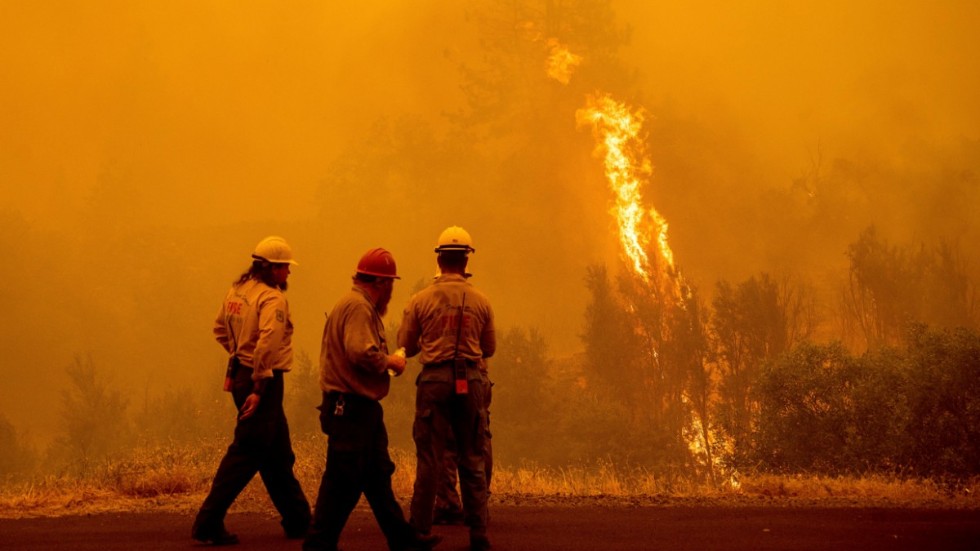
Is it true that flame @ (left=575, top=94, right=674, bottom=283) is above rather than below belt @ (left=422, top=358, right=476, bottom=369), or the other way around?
above

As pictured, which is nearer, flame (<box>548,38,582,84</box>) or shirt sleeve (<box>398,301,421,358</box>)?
shirt sleeve (<box>398,301,421,358</box>)

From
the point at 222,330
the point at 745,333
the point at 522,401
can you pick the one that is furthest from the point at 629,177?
the point at 222,330

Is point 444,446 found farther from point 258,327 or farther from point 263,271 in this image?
point 263,271

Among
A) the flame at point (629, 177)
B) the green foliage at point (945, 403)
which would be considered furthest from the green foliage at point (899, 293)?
the green foliage at point (945, 403)

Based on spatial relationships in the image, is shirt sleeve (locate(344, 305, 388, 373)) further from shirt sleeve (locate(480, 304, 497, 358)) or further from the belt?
shirt sleeve (locate(480, 304, 497, 358))

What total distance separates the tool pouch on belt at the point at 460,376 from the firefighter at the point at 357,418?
0.69m

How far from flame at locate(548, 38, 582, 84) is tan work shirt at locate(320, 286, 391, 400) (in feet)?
361

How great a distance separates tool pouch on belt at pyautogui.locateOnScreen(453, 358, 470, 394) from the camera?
29.3ft

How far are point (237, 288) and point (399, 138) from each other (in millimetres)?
140586

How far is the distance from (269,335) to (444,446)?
179cm

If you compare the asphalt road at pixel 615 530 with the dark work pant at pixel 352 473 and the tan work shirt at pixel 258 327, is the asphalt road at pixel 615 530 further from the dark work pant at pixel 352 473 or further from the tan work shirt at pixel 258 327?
the tan work shirt at pixel 258 327

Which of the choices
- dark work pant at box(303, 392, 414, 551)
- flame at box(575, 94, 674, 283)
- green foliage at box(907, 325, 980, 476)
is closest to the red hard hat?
dark work pant at box(303, 392, 414, 551)

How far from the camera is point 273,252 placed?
9547mm

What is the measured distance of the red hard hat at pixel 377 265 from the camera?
8.62 m
